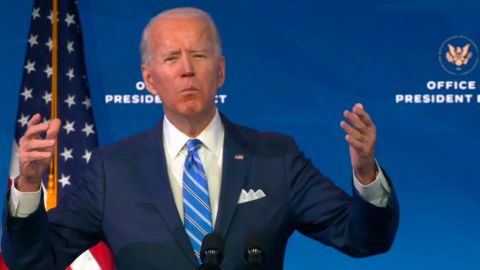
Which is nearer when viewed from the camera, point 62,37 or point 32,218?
point 32,218

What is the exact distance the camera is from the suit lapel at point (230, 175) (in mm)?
2336

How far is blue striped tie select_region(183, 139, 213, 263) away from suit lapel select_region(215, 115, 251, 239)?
1.4 inches

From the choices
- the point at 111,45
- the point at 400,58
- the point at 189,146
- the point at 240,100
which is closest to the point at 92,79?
the point at 111,45

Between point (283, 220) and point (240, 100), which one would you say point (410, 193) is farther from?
point (283, 220)

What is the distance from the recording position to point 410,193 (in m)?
4.05

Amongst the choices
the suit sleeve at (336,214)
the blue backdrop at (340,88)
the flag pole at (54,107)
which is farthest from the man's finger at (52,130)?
the blue backdrop at (340,88)

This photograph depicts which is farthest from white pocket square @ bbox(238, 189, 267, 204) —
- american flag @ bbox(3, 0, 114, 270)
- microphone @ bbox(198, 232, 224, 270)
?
american flag @ bbox(3, 0, 114, 270)

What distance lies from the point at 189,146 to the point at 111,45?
181 centimetres

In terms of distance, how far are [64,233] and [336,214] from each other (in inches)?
30.0

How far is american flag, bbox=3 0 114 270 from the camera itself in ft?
13.2

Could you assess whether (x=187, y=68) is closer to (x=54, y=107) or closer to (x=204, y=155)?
(x=204, y=155)

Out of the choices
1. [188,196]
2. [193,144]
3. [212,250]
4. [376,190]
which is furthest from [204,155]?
[212,250]

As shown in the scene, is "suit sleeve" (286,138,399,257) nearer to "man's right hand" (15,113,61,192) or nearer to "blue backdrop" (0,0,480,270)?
"man's right hand" (15,113,61,192)

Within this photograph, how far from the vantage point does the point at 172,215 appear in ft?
7.64
